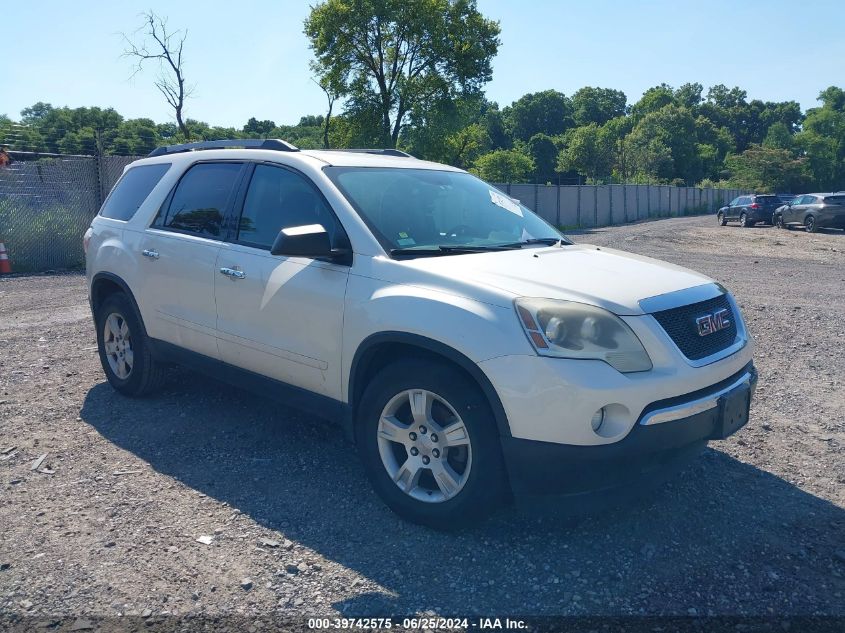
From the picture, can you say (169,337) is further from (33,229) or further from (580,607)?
(33,229)

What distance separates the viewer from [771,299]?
35.3 ft

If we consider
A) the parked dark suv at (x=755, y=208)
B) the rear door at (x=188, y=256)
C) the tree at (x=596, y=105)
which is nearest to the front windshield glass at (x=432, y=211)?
the rear door at (x=188, y=256)

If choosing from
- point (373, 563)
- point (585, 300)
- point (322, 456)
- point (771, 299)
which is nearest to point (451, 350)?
point (585, 300)

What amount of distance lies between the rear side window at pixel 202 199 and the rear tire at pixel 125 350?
31.4 inches

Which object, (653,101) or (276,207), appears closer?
(276,207)

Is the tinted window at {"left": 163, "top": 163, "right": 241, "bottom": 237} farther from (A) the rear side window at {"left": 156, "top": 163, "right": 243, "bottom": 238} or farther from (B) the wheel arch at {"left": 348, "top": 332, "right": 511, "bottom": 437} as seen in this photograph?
(B) the wheel arch at {"left": 348, "top": 332, "right": 511, "bottom": 437}

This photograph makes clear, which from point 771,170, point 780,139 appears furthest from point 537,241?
point 780,139

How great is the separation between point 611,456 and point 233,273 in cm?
253

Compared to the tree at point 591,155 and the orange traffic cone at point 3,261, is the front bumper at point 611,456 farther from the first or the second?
the tree at point 591,155

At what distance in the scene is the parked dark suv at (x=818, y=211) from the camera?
1097 inches

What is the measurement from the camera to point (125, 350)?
5676 mm

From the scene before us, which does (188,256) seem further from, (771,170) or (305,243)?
(771,170)

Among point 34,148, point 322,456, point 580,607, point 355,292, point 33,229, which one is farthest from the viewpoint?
point 34,148

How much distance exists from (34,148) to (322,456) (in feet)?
58.5
